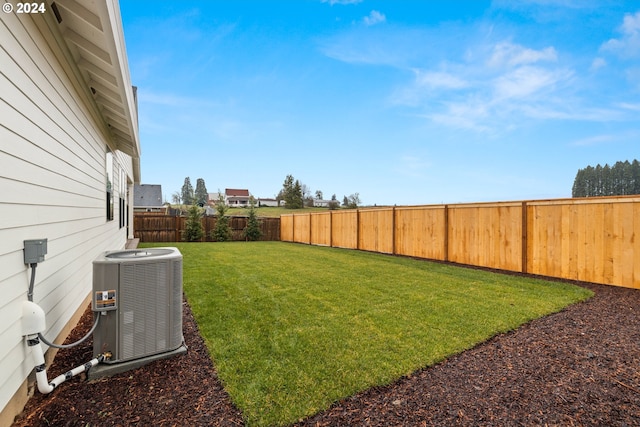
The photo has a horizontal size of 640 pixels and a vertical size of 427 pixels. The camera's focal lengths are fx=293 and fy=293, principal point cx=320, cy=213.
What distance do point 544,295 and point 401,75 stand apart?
8.98m

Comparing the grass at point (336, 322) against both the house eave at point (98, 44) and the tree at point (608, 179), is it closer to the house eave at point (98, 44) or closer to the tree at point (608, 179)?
the house eave at point (98, 44)

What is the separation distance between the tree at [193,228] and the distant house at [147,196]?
13529mm

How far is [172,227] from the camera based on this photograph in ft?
53.8

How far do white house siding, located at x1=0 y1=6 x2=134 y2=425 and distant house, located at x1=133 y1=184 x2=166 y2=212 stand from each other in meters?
26.3

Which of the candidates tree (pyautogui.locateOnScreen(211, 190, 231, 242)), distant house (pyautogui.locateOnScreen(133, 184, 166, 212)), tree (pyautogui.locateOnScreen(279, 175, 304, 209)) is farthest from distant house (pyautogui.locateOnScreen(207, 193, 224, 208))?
tree (pyautogui.locateOnScreen(279, 175, 304, 209))

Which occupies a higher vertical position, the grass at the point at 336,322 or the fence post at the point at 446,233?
the fence post at the point at 446,233

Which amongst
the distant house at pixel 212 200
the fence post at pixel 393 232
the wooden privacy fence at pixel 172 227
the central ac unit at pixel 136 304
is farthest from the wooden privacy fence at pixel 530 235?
the distant house at pixel 212 200

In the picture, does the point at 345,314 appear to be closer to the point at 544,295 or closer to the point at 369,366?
the point at 369,366

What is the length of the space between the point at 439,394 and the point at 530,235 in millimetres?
5682

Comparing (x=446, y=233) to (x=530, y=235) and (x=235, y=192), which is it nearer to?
(x=530, y=235)

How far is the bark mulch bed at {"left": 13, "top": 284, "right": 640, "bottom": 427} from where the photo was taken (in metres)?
1.92

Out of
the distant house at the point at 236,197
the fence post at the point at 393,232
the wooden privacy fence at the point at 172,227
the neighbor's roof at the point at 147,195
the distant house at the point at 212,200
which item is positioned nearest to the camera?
the fence post at the point at 393,232

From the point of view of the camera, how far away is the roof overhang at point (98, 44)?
2342 millimetres

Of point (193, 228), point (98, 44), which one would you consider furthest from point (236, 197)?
point (98, 44)
